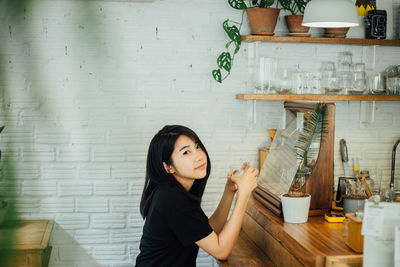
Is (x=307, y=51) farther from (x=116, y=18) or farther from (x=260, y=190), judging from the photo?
(x=116, y=18)

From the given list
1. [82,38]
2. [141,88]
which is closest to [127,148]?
[141,88]

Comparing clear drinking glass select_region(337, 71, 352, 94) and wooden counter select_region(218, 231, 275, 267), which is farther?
clear drinking glass select_region(337, 71, 352, 94)

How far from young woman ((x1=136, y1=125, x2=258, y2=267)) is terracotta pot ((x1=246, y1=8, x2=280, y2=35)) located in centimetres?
89

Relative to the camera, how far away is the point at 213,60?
2766mm

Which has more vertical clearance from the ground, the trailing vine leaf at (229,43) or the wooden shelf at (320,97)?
the trailing vine leaf at (229,43)

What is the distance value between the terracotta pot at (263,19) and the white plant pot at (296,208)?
3.46 ft

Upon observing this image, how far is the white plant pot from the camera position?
211cm

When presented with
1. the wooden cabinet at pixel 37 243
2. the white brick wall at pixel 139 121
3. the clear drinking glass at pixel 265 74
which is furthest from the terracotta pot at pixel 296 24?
the wooden cabinet at pixel 37 243

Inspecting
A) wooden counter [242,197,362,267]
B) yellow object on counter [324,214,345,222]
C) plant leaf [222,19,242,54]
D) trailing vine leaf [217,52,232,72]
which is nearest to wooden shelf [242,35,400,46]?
plant leaf [222,19,242,54]

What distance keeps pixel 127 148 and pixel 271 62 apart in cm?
103

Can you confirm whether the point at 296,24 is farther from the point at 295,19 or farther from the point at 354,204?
the point at 354,204

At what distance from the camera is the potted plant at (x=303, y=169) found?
212 centimetres

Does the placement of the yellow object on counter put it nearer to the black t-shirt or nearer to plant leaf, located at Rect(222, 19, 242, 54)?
the black t-shirt

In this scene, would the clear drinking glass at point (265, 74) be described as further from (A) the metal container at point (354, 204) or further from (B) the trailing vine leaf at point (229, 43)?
(A) the metal container at point (354, 204)
